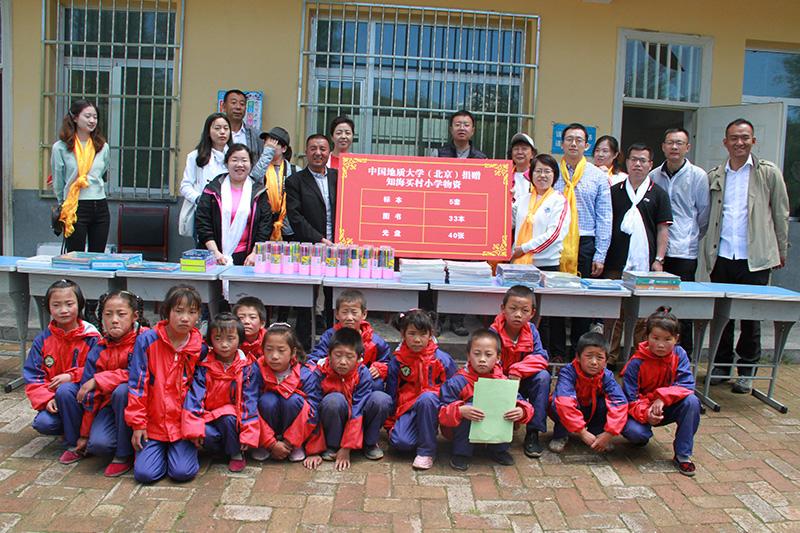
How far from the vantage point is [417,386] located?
138 inches

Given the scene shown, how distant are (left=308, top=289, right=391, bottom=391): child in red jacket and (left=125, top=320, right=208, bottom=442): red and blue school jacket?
2.35 feet

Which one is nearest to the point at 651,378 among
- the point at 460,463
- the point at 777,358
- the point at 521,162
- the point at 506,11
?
the point at 460,463

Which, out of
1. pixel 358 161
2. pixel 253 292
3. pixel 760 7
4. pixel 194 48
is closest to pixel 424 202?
pixel 358 161

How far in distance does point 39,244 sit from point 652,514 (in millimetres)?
6613

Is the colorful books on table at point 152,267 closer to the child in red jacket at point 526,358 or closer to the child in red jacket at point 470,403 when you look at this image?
the child in red jacket at point 470,403

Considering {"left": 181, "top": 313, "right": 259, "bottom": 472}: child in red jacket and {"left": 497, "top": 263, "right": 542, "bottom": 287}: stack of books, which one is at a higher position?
{"left": 497, "top": 263, "right": 542, "bottom": 287}: stack of books

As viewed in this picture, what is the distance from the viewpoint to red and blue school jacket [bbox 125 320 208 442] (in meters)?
3.04

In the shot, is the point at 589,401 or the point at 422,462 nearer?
the point at 422,462

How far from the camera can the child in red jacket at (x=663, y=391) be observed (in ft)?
11.1

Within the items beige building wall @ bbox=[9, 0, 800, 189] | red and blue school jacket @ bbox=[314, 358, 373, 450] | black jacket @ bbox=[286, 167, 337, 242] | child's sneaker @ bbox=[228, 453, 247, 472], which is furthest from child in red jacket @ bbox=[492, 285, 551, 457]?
beige building wall @ bbox=[9, 0, 800, 189]

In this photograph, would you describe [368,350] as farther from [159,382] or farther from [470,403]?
[159,382]

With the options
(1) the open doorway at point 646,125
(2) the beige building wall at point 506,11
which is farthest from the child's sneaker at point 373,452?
(1) the open doorway at point 646,125

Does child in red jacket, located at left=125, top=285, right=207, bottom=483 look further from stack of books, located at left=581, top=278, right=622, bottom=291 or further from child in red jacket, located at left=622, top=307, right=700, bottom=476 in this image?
stack of books, located at left=581, top=278, right=622, bottom=291

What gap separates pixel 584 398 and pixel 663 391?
0.44 meters
